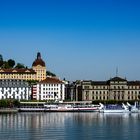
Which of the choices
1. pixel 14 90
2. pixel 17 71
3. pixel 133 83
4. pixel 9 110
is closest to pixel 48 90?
pixel 14 90

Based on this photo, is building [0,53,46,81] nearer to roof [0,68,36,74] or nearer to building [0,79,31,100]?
roof [0,68,36,74]

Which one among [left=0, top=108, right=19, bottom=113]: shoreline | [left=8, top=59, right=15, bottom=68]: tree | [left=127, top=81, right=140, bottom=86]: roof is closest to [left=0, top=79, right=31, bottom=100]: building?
[left=0, top=108, right=19, bottom=113]: shoreline

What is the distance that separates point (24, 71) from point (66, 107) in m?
36.3

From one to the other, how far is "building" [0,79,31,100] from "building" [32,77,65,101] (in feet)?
6.07

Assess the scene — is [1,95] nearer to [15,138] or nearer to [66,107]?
[66,107]

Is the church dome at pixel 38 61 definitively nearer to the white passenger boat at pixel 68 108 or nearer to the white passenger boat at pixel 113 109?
the white passenger boat at pixel 68 108

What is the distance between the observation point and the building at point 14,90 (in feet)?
350

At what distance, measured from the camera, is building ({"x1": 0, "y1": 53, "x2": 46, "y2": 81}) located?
123 metres

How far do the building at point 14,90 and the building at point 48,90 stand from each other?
185 cm

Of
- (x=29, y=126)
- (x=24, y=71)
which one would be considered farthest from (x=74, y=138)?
(x=24, y=71)

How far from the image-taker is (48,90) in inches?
4316

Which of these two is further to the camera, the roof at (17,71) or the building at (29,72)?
the roof at (17,71)

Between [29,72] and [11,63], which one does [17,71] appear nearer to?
[29,72]

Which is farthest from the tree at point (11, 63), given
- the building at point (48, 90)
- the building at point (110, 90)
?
the building at point (110, 90)
